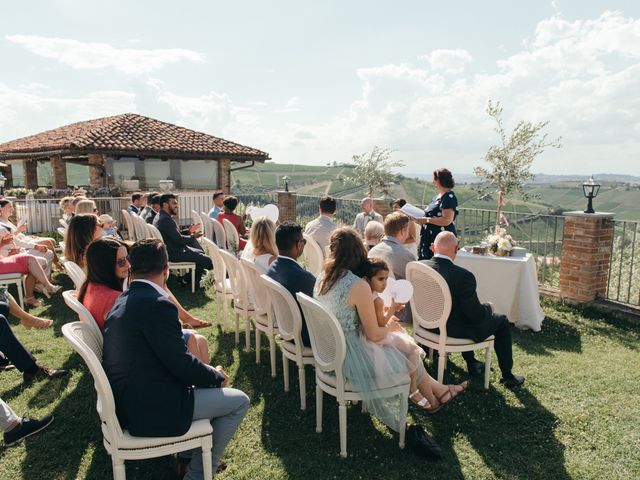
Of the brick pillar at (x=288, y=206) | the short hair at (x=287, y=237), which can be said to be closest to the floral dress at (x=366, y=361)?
the short hair at (x=287, y=237)

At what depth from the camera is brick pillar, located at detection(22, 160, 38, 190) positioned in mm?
25078

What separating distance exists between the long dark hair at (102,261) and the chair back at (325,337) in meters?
1.21

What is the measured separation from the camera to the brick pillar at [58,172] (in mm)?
20719

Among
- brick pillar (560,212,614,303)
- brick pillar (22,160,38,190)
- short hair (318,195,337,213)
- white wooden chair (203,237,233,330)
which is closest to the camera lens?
white wooden chair (203,237,233,330)

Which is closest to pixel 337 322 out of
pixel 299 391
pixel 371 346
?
pixel 371 346

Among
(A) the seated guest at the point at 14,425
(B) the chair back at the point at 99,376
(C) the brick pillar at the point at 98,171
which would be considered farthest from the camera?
(C) the brick pillar at the point at 98,171

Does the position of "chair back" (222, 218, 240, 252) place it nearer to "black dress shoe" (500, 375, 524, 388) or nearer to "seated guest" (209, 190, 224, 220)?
"seated guest" (209, 190, 224, 220)

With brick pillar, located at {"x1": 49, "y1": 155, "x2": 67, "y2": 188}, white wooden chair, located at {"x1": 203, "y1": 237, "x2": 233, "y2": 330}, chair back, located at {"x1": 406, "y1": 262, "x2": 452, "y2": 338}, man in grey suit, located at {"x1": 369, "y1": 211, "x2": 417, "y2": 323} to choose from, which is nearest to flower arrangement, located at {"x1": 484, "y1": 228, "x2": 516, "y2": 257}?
man in grey suit, located at {"x1": 369, "y1": 211, "x2": 417, "y2": 323}

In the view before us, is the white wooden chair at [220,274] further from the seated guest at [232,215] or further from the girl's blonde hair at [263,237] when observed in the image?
the seated guest at [232,215]

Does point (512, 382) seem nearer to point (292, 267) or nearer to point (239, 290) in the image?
point (292, 267)

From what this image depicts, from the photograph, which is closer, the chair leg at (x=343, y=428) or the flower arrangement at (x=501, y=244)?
the chair leg at (x=343, y=428)

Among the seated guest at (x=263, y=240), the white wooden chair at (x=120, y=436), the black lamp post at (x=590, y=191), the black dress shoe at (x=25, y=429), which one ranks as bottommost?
the black dress shoe at (x=25, y=429)

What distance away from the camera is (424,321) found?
394 centimetres

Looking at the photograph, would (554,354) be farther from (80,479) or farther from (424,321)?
(80,479)
